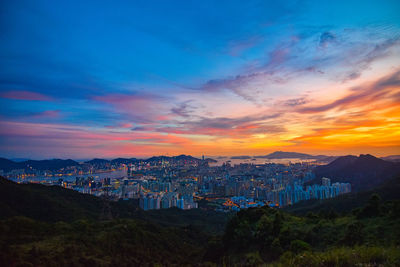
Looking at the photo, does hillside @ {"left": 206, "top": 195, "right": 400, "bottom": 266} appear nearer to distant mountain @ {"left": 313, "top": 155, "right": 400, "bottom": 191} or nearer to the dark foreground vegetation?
the dark foreground vegetation

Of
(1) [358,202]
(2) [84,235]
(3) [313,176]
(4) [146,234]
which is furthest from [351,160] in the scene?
(2) [84,235]

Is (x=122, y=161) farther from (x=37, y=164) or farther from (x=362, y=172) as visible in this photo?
(x=362, y=172)

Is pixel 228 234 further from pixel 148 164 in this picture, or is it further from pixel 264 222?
pixel 148 164

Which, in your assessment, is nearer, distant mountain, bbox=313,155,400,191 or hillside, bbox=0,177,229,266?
hillside, bbox=0,177,229,266

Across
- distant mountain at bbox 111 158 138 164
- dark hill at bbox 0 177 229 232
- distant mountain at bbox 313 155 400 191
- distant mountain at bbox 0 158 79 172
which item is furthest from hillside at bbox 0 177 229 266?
distant mountain at bbox 111 158 138 164

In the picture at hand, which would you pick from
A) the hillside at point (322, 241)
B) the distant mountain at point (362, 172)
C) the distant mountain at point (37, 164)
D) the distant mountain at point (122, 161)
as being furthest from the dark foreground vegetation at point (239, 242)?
the distant mountain at point (122, 161)

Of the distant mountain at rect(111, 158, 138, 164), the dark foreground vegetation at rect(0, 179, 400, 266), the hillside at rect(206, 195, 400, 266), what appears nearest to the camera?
the hillside at rect(206, 195, 400, 266)
